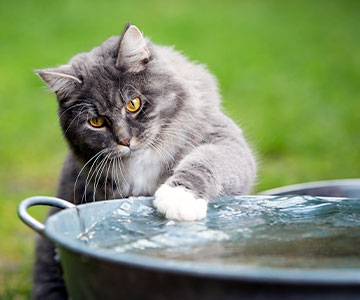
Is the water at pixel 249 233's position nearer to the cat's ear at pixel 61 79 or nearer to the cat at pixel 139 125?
the cat at pixel 139 125

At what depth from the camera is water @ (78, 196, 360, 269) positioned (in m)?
1.45

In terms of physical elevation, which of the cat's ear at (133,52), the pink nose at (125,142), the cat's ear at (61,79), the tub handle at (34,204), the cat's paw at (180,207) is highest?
the cat's ear at (133,52)

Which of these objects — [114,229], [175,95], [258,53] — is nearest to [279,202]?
[114,229]

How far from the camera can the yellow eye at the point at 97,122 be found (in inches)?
98.8

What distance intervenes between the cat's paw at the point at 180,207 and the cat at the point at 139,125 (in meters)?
0.33

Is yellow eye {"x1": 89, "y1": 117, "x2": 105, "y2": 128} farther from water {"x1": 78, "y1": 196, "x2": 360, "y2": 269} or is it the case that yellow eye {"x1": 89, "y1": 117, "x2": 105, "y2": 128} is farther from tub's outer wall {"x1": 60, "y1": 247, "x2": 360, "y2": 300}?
tub's outer wall {"x1": 60, "y1": 247, "x2": 360, "y2": 300}

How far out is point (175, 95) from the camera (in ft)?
8.56

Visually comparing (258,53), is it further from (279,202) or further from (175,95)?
(279,202)

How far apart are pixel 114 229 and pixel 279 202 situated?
63cm

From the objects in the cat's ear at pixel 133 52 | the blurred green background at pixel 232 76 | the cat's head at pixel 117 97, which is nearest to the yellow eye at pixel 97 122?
the cat's head at pixel 117 97

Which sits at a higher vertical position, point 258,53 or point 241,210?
point 258,53

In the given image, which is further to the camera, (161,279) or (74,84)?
(74,84)

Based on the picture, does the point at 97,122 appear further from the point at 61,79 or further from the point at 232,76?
the point at 232,76

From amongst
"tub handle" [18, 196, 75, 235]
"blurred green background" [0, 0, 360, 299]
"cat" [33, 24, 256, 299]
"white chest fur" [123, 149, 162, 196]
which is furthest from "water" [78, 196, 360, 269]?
"blurred green background" [0, 0, 360, 299]
